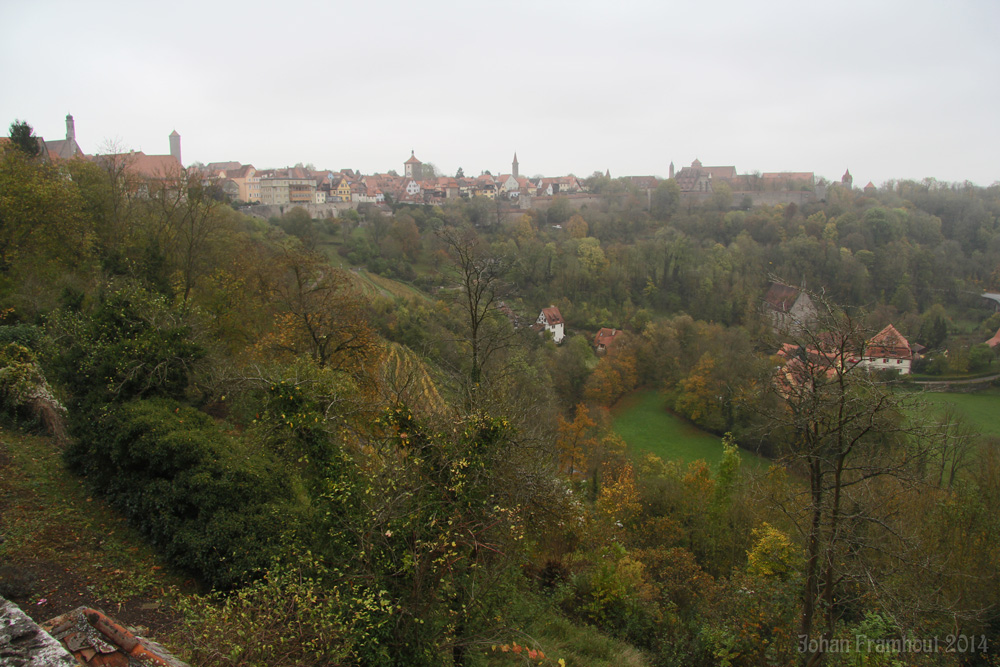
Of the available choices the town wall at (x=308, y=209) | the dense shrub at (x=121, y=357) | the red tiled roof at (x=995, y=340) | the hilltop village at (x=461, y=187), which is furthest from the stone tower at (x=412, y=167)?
the dense shrub at (x=121, y=357)

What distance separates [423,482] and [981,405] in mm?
39645

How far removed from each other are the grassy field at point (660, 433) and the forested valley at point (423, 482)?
5828 millimetres

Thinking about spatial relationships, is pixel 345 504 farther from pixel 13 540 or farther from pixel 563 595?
pixel 563 595

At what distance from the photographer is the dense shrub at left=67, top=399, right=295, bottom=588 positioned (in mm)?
6637

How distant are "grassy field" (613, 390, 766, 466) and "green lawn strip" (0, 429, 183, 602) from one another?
2235 cm

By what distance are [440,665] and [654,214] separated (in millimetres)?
69648

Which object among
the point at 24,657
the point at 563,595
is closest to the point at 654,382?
the point at 563,595

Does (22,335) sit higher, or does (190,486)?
(22,335)

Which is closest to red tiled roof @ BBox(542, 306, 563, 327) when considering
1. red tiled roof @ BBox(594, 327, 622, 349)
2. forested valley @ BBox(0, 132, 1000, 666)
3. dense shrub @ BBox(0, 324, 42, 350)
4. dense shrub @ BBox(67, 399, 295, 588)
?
red tiled roof @ BBox(594, 327, 622, 349)

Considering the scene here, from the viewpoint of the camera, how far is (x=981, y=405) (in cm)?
3334

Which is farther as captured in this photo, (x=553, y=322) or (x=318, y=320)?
(x=553, y=322)

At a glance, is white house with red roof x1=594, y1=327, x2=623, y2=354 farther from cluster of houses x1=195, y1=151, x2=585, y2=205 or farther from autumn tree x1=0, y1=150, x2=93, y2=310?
cluster of houses x1=195, y1=151, x2=585, y2=205

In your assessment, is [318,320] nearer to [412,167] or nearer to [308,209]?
[308,209]

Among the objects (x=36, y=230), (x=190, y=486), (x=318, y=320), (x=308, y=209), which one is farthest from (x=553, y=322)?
(x=190, y=486)
